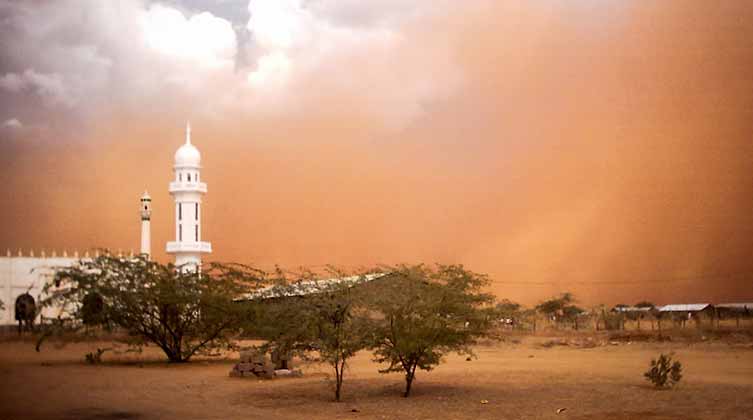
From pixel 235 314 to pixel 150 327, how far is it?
3861 millimetres

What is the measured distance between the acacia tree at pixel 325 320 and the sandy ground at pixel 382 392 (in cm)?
116

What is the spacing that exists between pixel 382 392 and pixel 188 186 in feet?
166

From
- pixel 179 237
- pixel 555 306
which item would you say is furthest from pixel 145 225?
pixel 555 306

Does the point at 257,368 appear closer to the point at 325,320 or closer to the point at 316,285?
the point at 316,285

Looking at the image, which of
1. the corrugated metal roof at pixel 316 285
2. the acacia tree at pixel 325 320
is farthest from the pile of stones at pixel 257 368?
the acacia tree at pixel 325 320

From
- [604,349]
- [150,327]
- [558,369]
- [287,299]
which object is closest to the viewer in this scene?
[287,299]

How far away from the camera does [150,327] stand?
1449 inches

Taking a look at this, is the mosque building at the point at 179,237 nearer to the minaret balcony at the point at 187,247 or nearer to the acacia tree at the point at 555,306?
the minaret balcony at the point at 187,247

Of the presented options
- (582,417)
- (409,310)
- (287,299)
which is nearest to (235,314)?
(287,299)

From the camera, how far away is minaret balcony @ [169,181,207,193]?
234ft

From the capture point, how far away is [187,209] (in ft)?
235

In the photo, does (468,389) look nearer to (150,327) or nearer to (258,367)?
(258,367)

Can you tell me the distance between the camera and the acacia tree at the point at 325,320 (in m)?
21.5

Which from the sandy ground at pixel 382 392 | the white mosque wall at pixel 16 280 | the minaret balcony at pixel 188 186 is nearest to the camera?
the sandy ground at pixel 382 392
